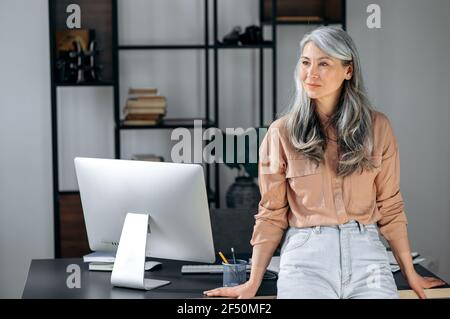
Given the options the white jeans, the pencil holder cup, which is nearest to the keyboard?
the pencil holder cup

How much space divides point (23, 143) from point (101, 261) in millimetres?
2056

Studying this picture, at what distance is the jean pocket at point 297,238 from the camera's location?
2105 mm

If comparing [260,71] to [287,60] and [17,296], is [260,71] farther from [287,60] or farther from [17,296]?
[17,296]

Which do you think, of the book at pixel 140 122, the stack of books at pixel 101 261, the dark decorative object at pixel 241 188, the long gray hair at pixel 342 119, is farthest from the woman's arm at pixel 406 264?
the book at pixel 140 122

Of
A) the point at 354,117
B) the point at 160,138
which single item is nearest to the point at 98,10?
the point at 160,138

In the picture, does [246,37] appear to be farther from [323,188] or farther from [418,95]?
[323,188]

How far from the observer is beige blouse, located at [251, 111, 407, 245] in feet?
7.04

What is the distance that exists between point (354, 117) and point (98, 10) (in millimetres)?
2333

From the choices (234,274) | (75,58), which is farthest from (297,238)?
(75,58)

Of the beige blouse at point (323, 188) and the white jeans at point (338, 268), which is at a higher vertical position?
the beige blouse at point (323, 188)

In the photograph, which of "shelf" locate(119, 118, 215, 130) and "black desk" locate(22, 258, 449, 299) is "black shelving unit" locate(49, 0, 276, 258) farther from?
"black desk" locate(22, 258, 449, 299)

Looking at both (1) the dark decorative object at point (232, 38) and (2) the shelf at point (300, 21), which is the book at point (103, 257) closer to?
(1) the dark decorative object at point (232, 38)

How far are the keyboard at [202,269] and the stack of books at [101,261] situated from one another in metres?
0.22

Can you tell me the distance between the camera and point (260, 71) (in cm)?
446
